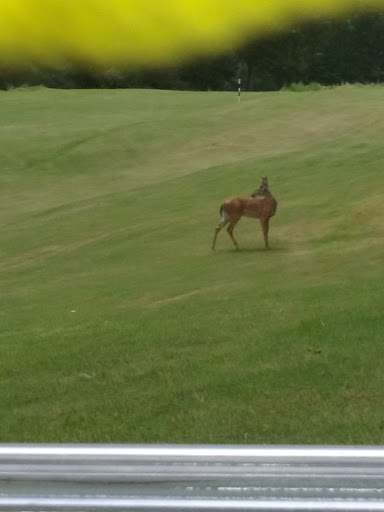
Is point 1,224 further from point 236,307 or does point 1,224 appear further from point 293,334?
point 293,334

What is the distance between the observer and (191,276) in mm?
11031

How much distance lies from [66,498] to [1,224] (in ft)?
53.4

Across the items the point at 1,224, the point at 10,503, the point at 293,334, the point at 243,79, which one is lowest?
the point at 1,224

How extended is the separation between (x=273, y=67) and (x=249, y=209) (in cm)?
1197

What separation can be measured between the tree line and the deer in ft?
37.9

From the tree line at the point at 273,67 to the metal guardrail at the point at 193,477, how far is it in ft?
2.48

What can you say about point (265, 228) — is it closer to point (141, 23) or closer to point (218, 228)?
point (218, 228)

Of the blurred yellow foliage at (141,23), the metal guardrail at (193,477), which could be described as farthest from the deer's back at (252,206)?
the blurred yellow foliage at (141,23)

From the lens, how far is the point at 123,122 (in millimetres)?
25125

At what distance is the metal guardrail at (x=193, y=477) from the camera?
1610 millimetres

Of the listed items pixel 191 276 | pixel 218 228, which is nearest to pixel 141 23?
pixel 191 276

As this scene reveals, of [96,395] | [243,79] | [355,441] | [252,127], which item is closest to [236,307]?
[96,395]

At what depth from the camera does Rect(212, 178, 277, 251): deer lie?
1273cm

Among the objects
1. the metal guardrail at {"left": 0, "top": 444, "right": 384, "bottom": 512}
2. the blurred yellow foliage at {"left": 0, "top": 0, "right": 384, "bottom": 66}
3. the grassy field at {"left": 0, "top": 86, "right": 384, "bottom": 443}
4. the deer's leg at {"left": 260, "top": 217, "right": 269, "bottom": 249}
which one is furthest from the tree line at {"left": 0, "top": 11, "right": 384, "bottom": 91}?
the deer's leg at {"left": 260, "top": 217, "right": 269, "bottom": 249}
